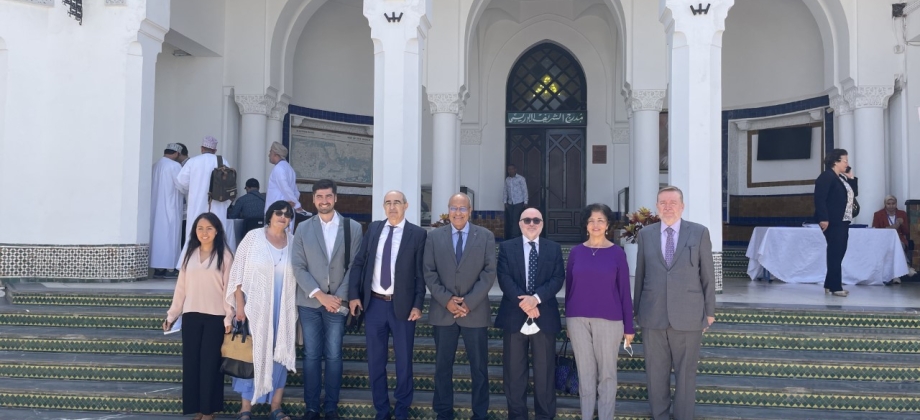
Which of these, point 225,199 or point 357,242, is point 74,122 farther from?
point 357,242

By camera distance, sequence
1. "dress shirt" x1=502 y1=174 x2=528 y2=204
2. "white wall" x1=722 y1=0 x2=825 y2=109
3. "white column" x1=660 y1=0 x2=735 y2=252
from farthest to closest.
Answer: "dress shirt" x1=502 y1=174 x2=528 y2=204 < "white wall" x1=722 y1=0 x2=825 y2=109 < "white column" x1=660 y1=0 x2=735 y2=252

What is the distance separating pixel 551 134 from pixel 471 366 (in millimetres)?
8611

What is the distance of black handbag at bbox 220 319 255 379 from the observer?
3.93 metres

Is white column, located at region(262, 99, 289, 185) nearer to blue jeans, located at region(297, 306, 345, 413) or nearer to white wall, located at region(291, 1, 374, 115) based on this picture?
white wall, located at region(291, 1, 374, 115)

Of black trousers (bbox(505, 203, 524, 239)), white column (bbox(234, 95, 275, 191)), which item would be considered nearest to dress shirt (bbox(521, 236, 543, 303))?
white column (bbox(234, 95, 275, 191))

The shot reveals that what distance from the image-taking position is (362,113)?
11445mm

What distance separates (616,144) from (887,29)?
4.36m

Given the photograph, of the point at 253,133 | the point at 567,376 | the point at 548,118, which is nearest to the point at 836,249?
the point at 567,376

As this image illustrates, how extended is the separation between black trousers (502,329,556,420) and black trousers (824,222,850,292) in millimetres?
3714

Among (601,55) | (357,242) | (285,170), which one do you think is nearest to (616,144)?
(601,55)

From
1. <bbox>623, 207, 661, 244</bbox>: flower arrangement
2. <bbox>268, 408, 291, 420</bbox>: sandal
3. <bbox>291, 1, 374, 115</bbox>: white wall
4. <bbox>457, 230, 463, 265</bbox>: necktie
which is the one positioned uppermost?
<bbox>291, 1, 374, 115</bbox>: white wall

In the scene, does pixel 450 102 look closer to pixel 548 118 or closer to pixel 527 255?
pixel 548 118

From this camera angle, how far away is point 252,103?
9.39 meters

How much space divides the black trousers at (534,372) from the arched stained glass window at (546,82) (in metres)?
8.61
